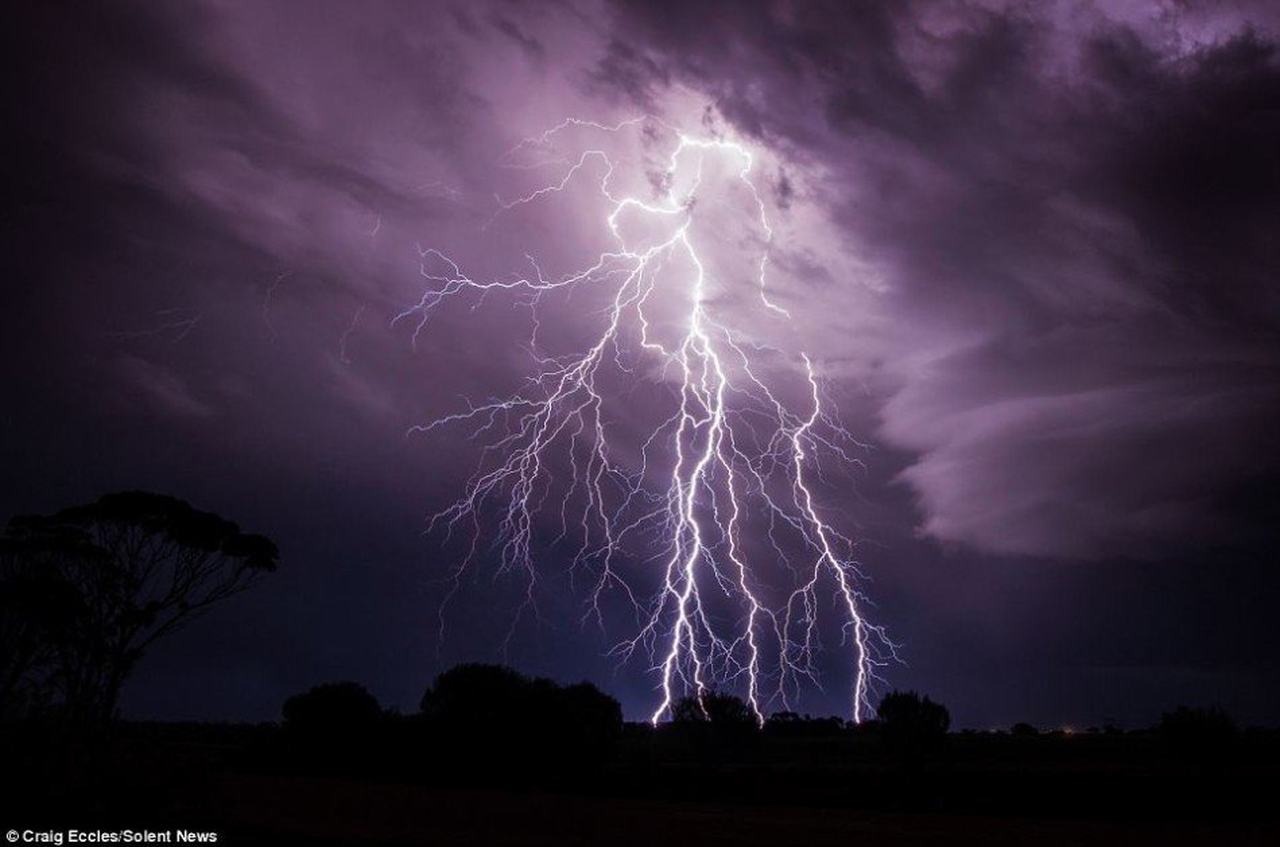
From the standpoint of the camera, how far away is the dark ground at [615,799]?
35.2 ft

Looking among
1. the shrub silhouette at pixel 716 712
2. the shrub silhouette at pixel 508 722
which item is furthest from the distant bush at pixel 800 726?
the shrub silhouette at pixel 508 722

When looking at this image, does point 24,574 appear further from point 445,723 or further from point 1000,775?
point 1000,775

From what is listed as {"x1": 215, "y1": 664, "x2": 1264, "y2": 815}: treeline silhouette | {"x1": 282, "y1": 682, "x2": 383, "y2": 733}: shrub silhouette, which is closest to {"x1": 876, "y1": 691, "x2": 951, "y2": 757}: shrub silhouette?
{"x1": 215, "y1": 664, "x2": 1264, "y2": 815}: treeline silhouette

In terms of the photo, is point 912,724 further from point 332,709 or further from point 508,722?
point 332,709

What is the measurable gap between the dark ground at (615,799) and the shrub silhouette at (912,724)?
0.87m

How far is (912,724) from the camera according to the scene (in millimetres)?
33562

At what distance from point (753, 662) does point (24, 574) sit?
21301mm

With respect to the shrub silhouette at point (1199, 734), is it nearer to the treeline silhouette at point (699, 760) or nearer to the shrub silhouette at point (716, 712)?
the treeline silhouette at point (699, 760)

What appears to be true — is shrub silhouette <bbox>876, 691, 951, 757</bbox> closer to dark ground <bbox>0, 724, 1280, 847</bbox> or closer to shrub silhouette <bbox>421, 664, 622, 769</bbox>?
dark ground <bbox>0, 724, 1280, 847</bbox>

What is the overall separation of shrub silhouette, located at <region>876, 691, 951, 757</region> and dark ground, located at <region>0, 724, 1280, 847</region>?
0.87m

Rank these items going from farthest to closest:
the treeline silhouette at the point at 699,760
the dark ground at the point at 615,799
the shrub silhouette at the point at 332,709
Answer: the shrub silhouette at the point at 332,709, the treeline silhouette at the point at 699,760, the dark ground at the point at 615,799

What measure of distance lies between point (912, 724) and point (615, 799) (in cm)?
1769

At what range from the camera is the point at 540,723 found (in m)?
27.5

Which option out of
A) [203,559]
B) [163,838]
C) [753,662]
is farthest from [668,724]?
[163,838]
